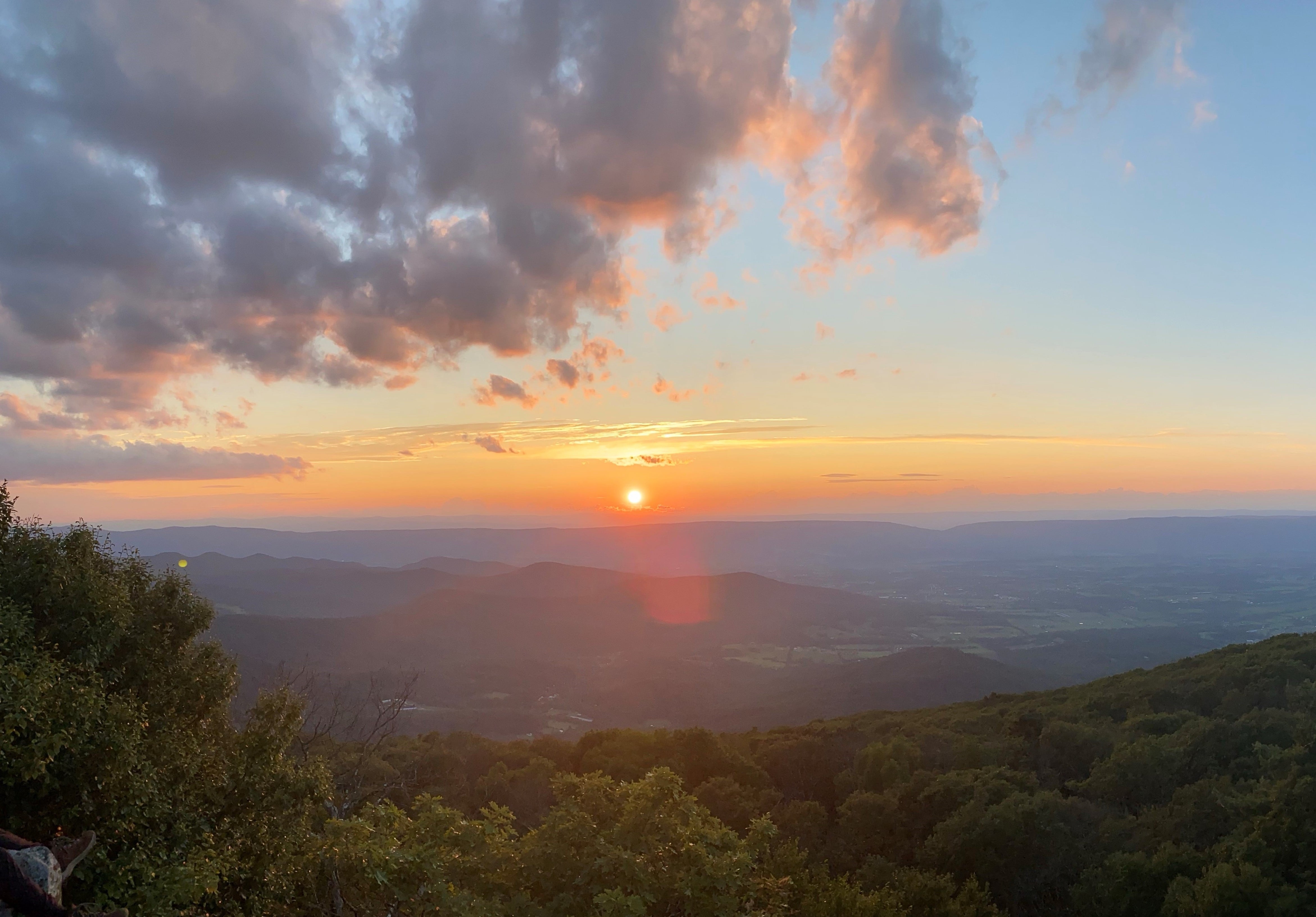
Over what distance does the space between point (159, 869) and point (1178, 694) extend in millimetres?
53045

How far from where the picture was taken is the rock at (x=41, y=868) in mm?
8680

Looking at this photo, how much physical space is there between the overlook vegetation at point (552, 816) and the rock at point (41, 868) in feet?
4.57

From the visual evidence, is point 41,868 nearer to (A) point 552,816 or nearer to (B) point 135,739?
(B) point 135,739

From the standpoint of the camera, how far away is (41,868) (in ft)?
29.1

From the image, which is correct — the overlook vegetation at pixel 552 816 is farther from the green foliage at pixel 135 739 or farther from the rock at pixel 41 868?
the rock at pixel 41 868

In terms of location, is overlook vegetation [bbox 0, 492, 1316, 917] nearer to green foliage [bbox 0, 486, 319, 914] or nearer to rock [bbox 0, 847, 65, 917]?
green foliage [bbox 0, 486, 319, 914]

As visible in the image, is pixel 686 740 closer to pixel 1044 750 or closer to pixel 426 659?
pixel 1044 750

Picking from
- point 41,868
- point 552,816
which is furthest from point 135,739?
point 552,816

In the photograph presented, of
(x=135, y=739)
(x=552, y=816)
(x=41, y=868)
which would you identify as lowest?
(x=552, y=816)

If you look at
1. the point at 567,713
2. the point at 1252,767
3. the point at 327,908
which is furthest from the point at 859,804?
the point at 567,713

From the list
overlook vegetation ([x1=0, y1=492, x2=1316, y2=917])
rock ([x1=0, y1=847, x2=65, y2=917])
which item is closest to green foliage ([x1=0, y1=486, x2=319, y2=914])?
overlook vegetation ([x1=0, y1=492, x2=1316, y2=917])

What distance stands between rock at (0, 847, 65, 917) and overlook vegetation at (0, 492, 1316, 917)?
1394mm

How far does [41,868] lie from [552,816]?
8452 mm

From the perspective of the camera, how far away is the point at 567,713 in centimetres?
13462
